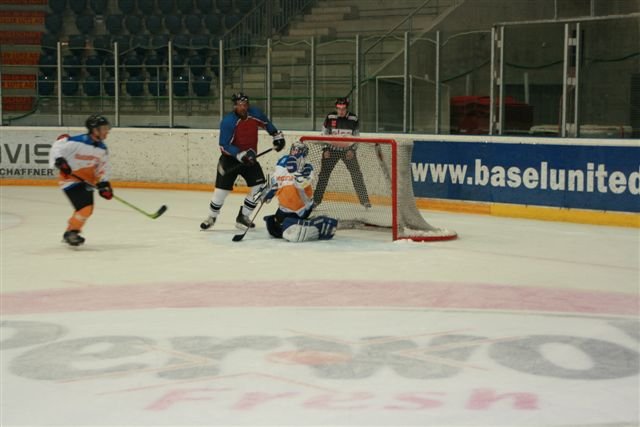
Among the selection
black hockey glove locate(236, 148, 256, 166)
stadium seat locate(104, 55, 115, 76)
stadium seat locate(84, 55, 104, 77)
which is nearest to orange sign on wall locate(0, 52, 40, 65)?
stadium seat locate(84, 55, 104, 77)

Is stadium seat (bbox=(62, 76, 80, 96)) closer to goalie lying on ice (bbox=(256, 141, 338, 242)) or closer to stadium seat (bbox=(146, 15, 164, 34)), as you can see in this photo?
stadium seat (bbox=(146, 15, 164, 34))

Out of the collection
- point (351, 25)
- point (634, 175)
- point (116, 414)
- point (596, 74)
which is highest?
point (351, 25)

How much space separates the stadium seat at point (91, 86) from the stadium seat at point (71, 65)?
0.19 meters

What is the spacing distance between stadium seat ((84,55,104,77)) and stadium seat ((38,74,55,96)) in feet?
2.20

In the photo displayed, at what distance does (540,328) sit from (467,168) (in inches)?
253

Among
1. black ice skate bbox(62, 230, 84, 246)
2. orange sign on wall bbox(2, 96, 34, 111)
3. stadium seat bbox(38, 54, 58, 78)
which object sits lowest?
black ice skate bbox(62, 230, 84, 246)

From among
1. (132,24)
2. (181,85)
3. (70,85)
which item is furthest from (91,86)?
(132,24)

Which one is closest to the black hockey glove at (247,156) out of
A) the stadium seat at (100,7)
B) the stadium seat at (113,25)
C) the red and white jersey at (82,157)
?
the red and white jersey at (82,157)

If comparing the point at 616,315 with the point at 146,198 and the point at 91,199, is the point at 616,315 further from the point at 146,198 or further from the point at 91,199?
the point at 146,198

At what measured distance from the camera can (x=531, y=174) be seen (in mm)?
11656

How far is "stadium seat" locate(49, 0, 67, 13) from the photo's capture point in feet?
70.5

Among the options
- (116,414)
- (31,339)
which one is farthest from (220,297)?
(116,414)

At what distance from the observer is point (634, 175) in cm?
1079

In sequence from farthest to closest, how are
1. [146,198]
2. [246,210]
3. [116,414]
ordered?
[146,198] → [246,210] → [116,414]
